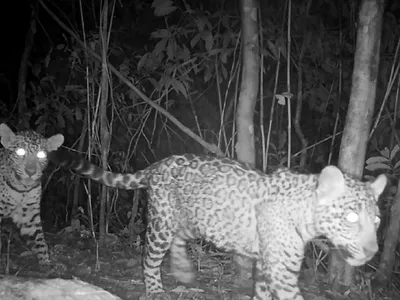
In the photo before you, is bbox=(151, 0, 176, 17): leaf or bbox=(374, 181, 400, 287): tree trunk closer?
bbox=(151, 0, 176, 17): leaf

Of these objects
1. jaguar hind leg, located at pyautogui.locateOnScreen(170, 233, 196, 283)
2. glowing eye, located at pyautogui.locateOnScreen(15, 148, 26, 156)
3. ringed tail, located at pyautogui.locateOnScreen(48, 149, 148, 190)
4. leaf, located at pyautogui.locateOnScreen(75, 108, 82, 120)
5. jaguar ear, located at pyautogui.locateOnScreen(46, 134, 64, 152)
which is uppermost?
leaf, located at pyautogui.locateOnScreen(75, 108, 82, 120)

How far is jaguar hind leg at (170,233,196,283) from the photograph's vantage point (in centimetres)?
571

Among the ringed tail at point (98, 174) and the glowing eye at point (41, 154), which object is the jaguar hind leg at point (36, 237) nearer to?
the glowing eye at point (41, 154)

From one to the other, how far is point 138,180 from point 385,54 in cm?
304

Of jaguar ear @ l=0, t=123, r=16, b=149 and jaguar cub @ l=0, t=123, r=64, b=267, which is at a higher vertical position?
jaguar ear @ l=0, t=123, r=16, b=149

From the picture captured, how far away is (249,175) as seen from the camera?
4.91 meters

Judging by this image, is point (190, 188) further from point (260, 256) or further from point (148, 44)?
point (148, 44)

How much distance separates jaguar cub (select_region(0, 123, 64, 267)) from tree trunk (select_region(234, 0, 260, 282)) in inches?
81.0

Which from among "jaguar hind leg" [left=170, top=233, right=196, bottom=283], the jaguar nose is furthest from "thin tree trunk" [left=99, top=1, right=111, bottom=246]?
the jaguar nose

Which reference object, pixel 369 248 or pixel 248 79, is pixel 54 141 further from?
pixel 369 248

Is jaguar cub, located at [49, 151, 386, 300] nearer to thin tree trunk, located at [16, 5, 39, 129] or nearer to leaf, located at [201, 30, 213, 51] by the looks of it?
leaf, located at [201, 30, 213, 51]

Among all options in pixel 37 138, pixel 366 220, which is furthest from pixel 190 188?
pixel 37 138

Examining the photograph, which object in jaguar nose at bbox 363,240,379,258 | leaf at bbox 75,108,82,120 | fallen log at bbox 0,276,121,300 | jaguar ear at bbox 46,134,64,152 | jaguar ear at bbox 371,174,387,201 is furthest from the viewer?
leaf at bbox 75,108,82,120

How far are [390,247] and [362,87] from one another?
63.2 inches
